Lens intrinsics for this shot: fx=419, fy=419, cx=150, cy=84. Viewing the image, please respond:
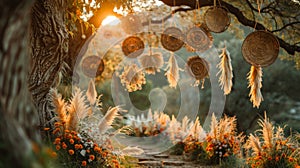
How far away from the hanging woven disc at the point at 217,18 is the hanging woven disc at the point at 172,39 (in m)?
0.86

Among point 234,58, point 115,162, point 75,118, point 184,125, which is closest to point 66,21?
point 75,118

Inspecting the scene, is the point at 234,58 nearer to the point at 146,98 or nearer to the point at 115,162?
the point at 146,98

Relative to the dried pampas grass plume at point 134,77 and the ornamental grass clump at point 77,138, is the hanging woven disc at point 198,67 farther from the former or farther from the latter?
the ornamental grass clump at point 77,138

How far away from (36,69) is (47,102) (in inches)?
17.5

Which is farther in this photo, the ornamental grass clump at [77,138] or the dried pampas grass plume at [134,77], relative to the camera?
the dried pampas grass plume at [134,77]

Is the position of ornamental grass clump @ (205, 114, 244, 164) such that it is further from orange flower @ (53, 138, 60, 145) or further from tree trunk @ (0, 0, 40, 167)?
tree trunk @ (0, 0, 40, 167)

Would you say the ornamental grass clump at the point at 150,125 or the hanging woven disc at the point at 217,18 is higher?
the hanging woven disc at the point at 217,18

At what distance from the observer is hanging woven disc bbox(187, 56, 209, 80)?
6891 millimetres

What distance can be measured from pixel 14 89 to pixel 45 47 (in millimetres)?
2886

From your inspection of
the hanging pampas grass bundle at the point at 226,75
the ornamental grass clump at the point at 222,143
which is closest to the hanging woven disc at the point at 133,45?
the hanging pampas grass bundle at the point at 226,75

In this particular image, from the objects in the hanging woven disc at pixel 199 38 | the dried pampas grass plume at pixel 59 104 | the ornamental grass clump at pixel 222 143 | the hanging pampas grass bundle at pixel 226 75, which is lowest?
the ornamental grass clump at pixel 222 143

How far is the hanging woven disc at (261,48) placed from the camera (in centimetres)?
488

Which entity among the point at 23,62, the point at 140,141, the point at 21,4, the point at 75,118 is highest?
the point at 21,4

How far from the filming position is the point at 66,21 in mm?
4262
